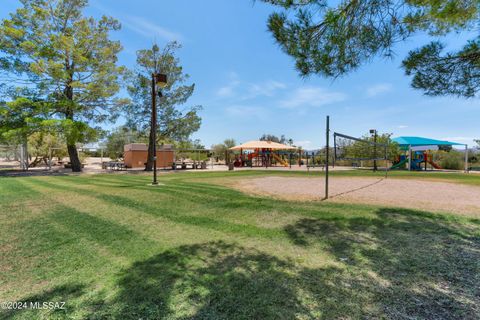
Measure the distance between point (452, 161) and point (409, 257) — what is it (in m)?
23.1

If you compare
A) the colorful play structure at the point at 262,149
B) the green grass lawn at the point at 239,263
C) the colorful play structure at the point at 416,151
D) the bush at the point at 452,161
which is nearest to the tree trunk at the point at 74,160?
the colorful play structure at the point at 262,149

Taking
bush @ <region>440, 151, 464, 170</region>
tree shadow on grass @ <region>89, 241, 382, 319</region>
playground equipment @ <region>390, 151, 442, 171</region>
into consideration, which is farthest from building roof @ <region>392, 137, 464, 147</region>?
tree shadow on grass @ <region>89, 241, 382, 319</region>

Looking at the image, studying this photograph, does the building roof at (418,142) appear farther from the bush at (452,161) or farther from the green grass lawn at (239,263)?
the green grass lawn at (239,263)

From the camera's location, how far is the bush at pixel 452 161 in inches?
777

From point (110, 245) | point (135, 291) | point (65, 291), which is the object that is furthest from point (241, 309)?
point (110, 245)

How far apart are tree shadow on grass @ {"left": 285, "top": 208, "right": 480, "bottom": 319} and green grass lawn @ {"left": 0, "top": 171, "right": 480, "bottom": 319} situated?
1cm

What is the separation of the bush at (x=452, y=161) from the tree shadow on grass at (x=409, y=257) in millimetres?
20303

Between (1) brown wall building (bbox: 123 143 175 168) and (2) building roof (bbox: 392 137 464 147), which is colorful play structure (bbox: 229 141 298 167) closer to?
(1) brown wall building (bbox: 123 143 175 168)

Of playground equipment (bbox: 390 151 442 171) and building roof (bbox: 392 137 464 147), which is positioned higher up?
building roof (bbox: 392 137 464 147)

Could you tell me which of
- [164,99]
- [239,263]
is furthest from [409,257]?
[164,99]

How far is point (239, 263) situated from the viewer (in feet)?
9.27

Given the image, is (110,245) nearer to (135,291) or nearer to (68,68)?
(135,291)

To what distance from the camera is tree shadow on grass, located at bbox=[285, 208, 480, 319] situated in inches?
80.3

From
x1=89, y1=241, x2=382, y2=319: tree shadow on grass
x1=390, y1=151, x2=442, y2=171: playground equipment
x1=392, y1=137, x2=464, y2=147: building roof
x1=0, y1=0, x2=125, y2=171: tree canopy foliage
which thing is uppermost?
x1=0, y1=0, x2=125, y2=171: tree canopy foliage
